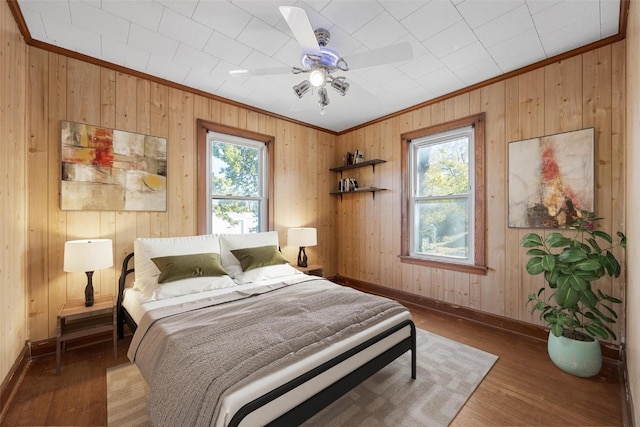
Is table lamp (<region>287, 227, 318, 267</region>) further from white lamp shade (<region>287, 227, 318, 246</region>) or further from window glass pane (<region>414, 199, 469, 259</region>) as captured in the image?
window glass pane (<region>414, 199, 469, 259</region>)

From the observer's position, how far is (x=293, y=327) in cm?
166

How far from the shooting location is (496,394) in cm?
191

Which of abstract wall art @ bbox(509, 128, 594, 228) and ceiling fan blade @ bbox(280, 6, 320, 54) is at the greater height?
ceiling fan blade @ bbox(280, 6, 320, 54)

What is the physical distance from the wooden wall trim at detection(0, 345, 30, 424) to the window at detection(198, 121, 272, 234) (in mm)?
1735

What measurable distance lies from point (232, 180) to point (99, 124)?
1474 millimetres

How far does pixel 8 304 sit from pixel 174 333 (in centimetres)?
138

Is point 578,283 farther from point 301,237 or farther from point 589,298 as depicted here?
point 301,237

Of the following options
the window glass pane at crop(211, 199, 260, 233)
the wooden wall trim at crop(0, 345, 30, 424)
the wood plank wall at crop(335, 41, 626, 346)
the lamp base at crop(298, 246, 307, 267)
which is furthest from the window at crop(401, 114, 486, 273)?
the wooden wall trim at crop(0, 345, 30, 424)

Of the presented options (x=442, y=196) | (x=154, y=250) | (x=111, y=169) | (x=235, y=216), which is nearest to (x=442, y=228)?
(x=442, y=196)

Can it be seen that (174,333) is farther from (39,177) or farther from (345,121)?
(345,121)

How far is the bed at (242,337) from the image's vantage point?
1.22 m

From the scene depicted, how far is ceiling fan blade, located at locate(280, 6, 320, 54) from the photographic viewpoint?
1.54 m

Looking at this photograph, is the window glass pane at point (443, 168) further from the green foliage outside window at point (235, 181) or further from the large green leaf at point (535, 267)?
the green foliage outside window at point (235, 181)

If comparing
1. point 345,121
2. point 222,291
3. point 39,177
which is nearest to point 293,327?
point 222,291
